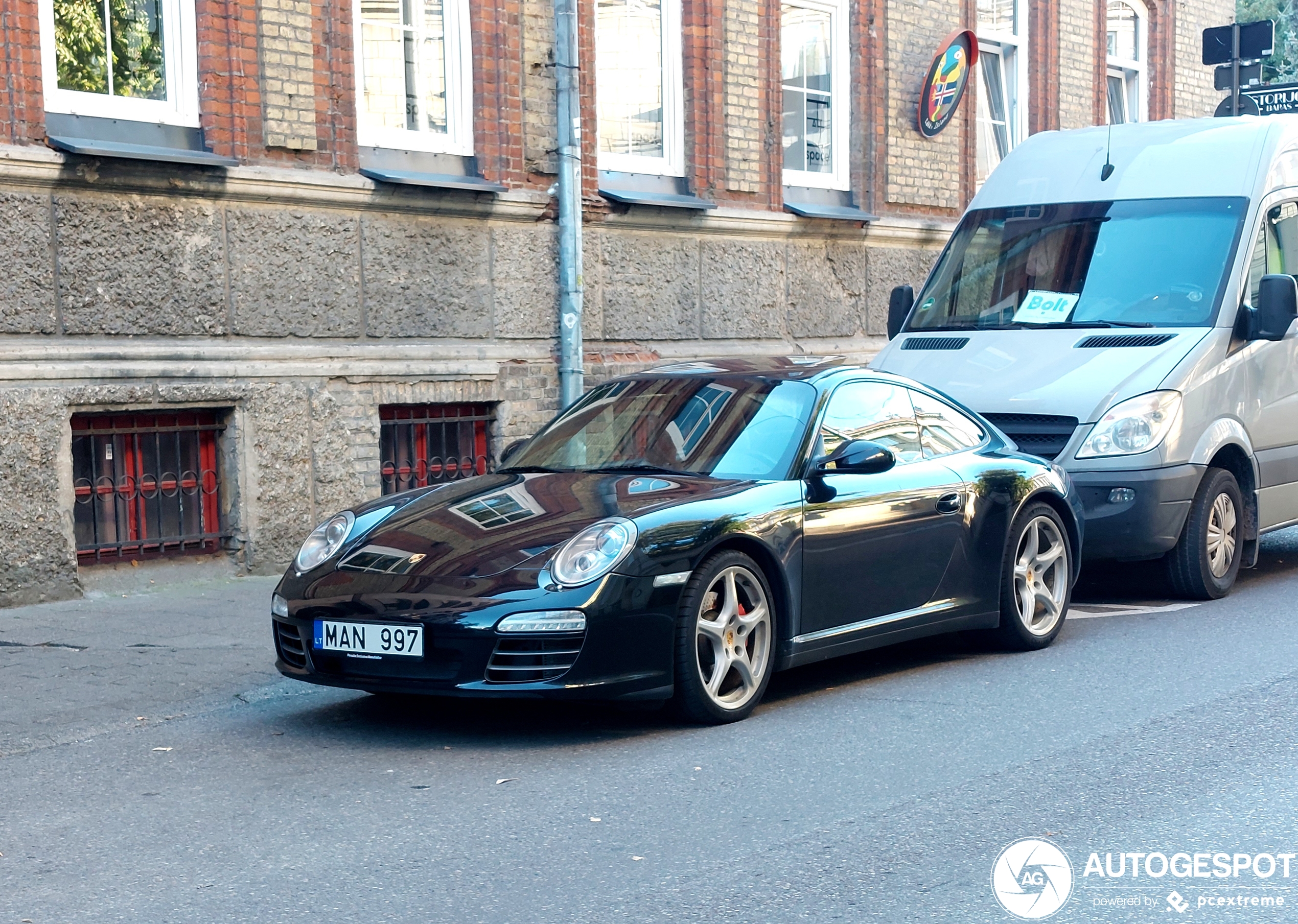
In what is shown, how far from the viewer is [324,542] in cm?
658

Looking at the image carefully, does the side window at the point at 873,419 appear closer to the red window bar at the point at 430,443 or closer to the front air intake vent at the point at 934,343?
the front air intake vent at the point at 934,343

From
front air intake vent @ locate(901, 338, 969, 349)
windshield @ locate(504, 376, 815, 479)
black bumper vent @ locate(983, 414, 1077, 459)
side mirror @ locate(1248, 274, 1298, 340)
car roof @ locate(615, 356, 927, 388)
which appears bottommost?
black bumper vent @ locate(983, 414, 1077, 459)

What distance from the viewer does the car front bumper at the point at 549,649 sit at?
226 inches

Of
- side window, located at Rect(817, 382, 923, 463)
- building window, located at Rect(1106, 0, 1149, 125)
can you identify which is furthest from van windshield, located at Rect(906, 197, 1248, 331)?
building window, located at Rect(1106, 0, 1149, 125)

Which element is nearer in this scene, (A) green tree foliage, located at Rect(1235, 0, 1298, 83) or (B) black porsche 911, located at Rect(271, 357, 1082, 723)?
(B) black porsche 911, located at Rect(271, 357, 1082, 723)

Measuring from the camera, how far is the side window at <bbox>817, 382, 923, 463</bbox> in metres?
6.99

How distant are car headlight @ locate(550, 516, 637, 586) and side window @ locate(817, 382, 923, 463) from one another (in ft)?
4.15

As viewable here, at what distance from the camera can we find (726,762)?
222 inches

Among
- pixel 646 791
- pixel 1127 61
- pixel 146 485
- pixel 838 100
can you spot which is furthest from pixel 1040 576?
pixel 1127 61

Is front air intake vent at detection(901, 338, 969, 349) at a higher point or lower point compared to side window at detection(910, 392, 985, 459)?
higher

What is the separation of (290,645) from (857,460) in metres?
2.42

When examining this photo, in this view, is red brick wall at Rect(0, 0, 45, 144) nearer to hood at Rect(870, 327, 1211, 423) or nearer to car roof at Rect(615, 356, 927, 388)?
car roof at Rect(615, 356, 927, 388)

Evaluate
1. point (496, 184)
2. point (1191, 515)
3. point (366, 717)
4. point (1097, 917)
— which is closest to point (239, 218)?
point (496, 184)

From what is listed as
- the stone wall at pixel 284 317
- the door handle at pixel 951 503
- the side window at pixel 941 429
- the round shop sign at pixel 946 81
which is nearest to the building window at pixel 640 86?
the stone wall at pixel 284 317
